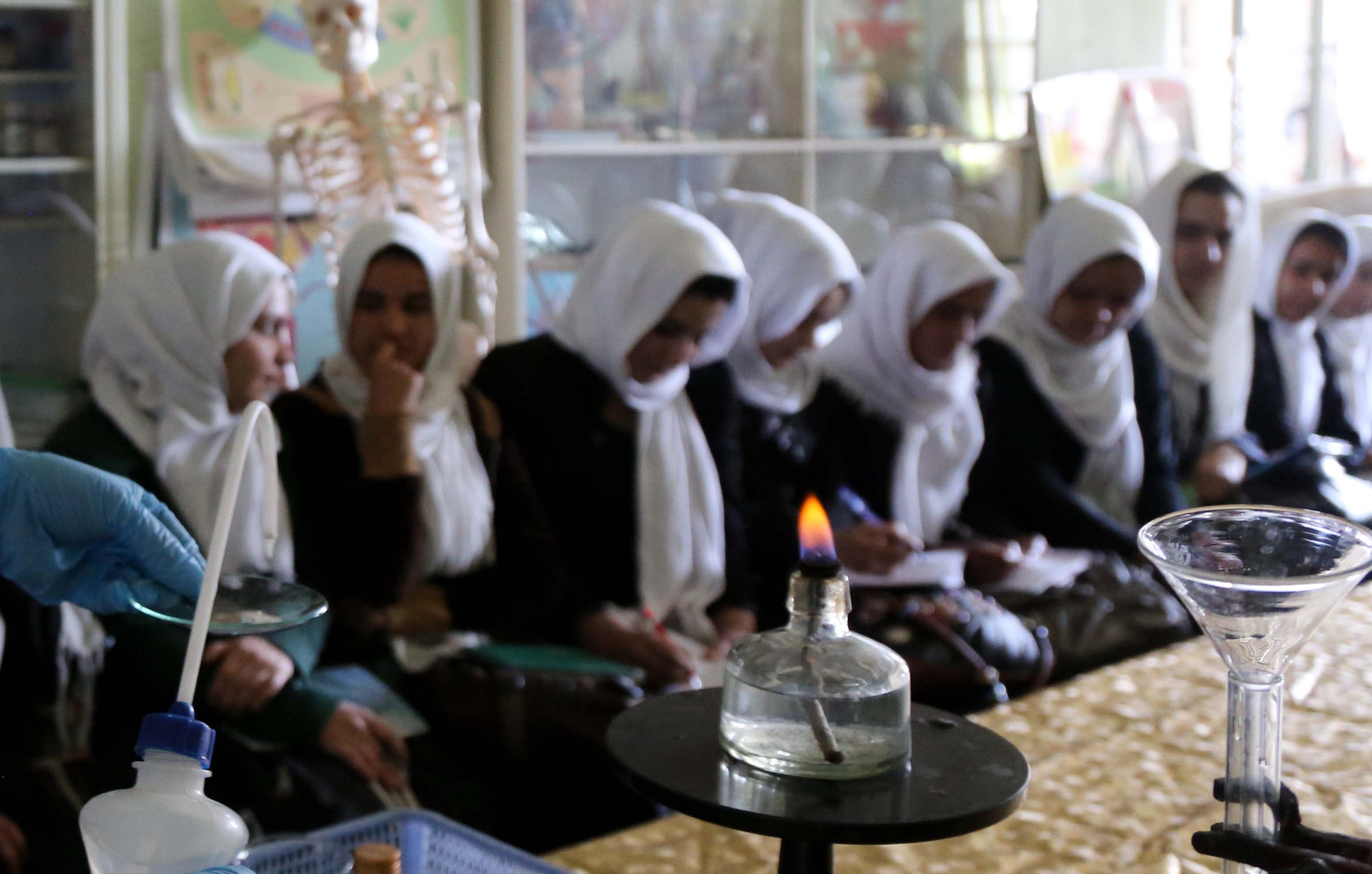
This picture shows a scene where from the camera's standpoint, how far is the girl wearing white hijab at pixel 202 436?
1.66 metres

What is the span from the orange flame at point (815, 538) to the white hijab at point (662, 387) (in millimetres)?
1406

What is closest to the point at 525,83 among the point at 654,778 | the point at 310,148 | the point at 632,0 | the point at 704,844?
the point at 632,0

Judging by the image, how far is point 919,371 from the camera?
2.52m

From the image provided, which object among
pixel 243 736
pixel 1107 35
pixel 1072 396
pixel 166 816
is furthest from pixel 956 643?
pixel 1107 35

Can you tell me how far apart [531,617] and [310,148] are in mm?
1059

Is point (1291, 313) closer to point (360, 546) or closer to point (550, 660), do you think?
point (550, 660)

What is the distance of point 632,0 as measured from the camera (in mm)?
3439

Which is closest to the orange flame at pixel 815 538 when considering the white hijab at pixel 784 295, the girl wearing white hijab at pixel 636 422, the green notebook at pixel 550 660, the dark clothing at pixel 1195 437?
the green notebook at pixel 550 660

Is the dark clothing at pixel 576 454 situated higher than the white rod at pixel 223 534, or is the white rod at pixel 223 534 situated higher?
the white rod at pixel 223 534

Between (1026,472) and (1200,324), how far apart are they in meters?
0.69

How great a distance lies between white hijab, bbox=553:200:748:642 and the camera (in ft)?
6.95

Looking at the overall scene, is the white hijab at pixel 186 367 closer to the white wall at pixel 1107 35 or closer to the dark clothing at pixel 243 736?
the dark clothing at pixel 243 736

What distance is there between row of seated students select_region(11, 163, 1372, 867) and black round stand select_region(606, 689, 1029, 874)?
1.04 m

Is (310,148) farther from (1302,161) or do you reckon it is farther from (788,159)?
(1302,161)
